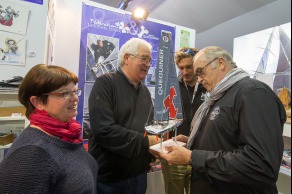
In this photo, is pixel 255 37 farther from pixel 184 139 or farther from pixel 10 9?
pixel 10 9

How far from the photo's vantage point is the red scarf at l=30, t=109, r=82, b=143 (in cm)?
84

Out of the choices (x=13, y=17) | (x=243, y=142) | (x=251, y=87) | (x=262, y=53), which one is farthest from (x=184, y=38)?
(x=243, y=142)

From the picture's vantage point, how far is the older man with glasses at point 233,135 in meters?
0.84

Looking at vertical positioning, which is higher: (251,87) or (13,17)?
(13,17)

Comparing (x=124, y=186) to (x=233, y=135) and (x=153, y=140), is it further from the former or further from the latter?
(x=233, y=135)

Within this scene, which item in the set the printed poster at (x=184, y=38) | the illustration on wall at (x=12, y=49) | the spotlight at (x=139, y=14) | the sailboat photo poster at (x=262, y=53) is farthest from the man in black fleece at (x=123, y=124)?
the printed poster at (x=184, y=38)

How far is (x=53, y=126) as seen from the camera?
0.86m

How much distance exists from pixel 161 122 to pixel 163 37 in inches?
16.3

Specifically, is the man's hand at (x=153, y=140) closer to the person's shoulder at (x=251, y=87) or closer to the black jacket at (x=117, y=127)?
the black jacket at (x=117, y=127)

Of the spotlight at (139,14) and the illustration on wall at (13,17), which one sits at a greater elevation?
the spotlight at (139,14)

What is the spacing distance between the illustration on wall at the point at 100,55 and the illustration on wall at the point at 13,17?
69cm

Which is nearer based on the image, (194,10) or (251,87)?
(251,87)

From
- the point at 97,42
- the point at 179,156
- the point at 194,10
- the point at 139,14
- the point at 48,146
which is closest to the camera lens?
the point at 48,146

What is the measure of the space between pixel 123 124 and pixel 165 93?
38 cm
